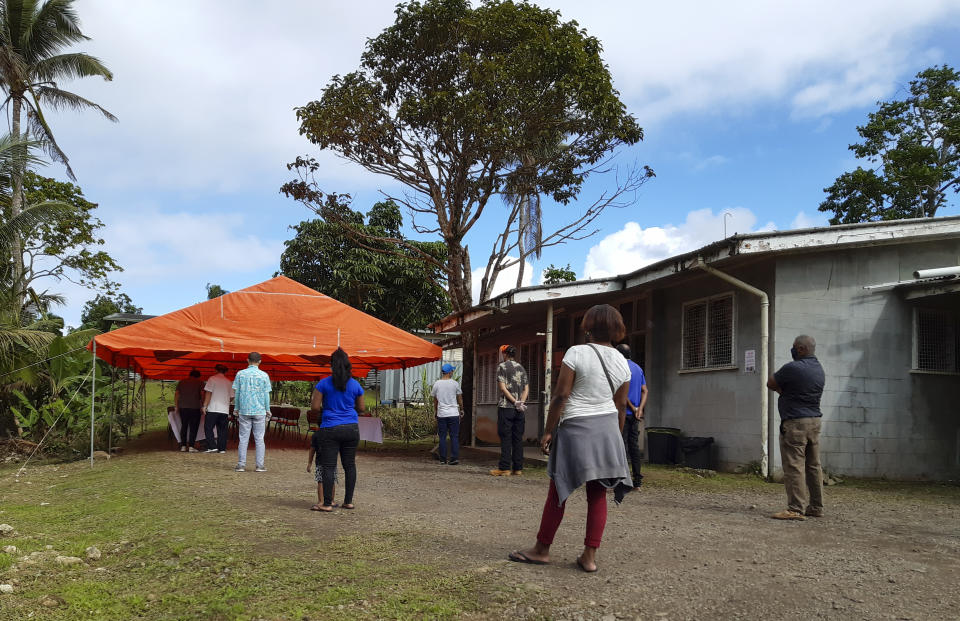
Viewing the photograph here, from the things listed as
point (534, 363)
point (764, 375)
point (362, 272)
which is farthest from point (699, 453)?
point (362, 272)

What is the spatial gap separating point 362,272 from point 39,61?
38.7 ft

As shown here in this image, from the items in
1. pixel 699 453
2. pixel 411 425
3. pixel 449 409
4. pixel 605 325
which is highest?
pixel 605 325

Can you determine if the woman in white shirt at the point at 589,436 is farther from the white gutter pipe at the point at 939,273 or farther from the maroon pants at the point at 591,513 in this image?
the white gutter pipe at the point at 939,273

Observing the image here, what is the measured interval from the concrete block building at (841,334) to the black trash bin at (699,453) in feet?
0.49

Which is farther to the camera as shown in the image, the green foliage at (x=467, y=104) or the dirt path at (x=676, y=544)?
the green foliage at (x=467, y=104)

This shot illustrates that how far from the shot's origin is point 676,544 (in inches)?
243

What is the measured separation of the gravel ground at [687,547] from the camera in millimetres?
4496

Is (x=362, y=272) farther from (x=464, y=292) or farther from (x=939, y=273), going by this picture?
(x=939, y=273)

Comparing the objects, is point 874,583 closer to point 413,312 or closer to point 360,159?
point 360,159

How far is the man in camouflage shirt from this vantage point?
36.7 feet

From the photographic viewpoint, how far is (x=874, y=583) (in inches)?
198

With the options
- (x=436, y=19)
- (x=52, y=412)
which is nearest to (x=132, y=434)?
(x=52, y=412)

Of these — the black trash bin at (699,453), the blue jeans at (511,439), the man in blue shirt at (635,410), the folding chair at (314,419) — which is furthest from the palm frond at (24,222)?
the black trash bin at (699,453)

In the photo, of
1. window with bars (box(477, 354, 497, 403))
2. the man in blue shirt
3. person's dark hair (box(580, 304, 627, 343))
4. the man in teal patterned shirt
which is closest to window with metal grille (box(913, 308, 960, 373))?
the man in blue shirt
